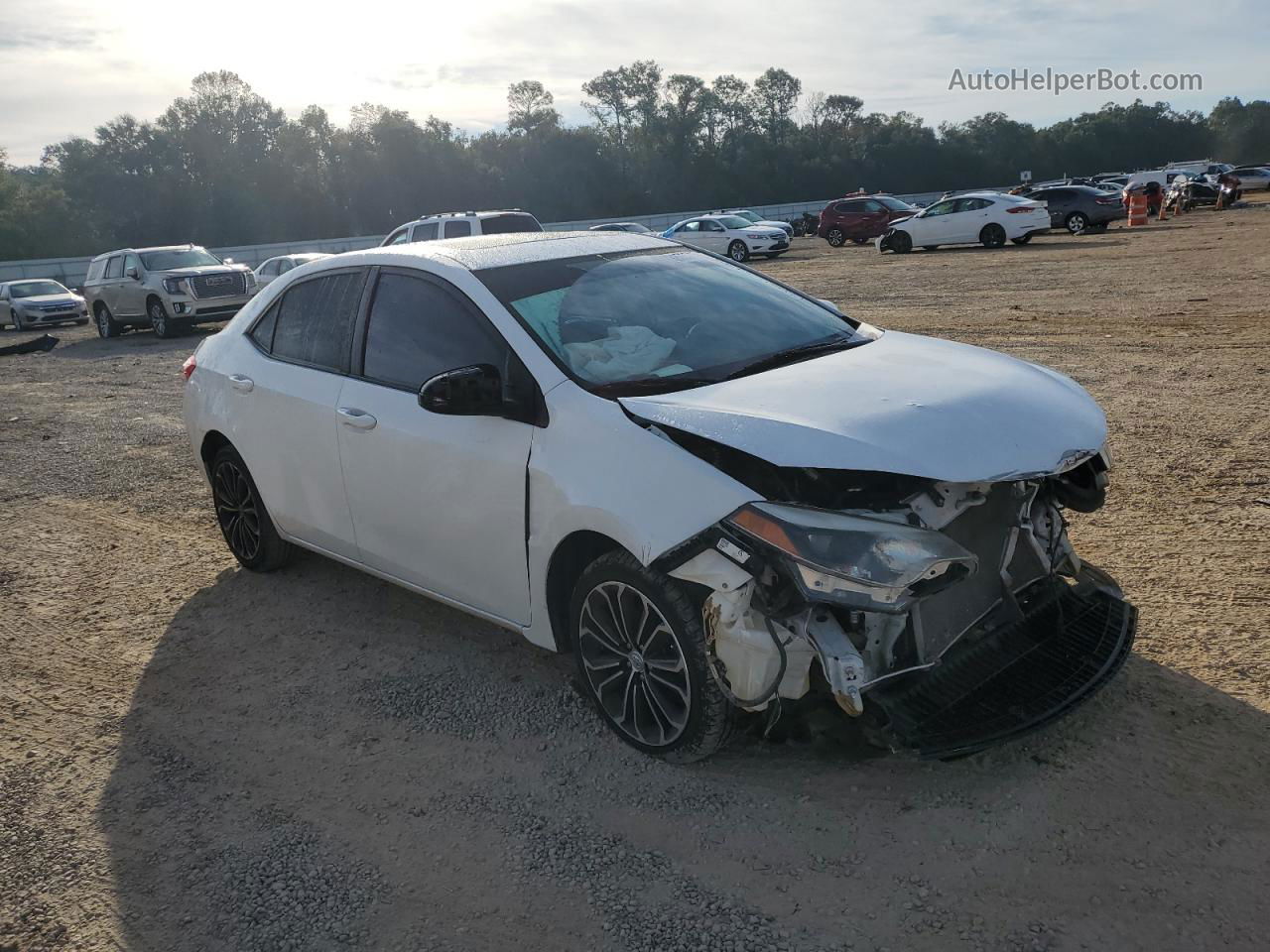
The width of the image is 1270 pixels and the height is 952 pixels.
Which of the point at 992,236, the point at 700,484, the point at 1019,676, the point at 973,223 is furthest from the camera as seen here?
the point at 973,223

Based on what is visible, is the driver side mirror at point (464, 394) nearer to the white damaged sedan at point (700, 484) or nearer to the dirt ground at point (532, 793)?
the white damaged sedan at point (700, 484)

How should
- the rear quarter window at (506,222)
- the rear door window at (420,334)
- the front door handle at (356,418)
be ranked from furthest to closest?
the rear quarter window at (506,222), the front door handle at (356,418), the rear door window at (420,334)

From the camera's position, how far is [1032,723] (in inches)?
121

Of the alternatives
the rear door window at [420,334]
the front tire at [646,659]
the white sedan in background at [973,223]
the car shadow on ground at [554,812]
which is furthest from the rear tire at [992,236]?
the front tire at [646,659]

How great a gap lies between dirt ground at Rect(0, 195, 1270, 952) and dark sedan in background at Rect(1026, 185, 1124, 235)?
26.0 m

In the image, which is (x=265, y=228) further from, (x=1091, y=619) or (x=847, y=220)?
(x=1091, y=619)

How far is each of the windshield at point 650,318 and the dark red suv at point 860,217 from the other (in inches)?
1253

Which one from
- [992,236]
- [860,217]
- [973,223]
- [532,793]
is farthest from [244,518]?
[860,217]

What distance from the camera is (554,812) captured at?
3344 millimetres

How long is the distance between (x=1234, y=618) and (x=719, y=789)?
2.38 metres

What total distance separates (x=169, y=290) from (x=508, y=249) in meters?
18.3

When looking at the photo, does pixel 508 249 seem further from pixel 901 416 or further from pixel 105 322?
pixel 105 322

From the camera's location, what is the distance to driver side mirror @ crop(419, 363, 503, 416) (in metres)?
3.65

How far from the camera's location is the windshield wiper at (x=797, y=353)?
3.86 m
